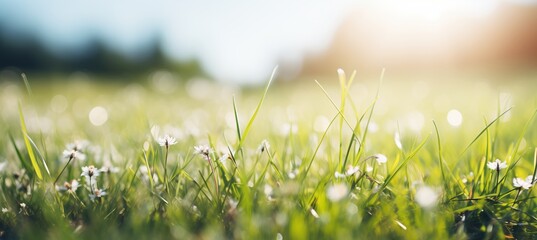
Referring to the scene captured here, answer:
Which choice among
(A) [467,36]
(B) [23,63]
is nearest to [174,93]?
(A) [467,36]

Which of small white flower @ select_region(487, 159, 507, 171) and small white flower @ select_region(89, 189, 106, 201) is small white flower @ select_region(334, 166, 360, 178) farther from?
small white flower @ select_region(89, 189, 106, 201)

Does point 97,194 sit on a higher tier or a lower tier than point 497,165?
lower

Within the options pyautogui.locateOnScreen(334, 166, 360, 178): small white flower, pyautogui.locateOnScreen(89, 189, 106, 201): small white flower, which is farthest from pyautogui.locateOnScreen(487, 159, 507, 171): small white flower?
Result: pyautogui.locateOnScreen(89, 189, 106, 201): small white flower

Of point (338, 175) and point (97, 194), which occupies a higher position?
point (338, 175)

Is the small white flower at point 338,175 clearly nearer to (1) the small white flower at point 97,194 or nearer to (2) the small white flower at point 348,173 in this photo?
(2) the small white flower at point 348,173

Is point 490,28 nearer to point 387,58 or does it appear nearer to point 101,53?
point 387,58

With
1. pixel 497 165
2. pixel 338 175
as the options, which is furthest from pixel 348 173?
pixel 497 165

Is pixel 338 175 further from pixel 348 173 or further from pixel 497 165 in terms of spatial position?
pixel 497 165

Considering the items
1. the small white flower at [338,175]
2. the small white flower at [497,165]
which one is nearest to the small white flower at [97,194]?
the small white flower at [338,175]

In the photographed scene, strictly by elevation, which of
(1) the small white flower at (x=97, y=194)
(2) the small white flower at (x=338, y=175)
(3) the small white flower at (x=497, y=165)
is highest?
(3) the small white flower at (x=497, y=165)

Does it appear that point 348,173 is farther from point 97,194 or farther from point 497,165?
point 97,194

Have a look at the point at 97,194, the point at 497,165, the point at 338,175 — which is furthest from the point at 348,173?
the point at 97,194

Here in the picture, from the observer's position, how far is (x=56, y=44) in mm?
32656

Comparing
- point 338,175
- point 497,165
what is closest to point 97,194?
point 338,175
